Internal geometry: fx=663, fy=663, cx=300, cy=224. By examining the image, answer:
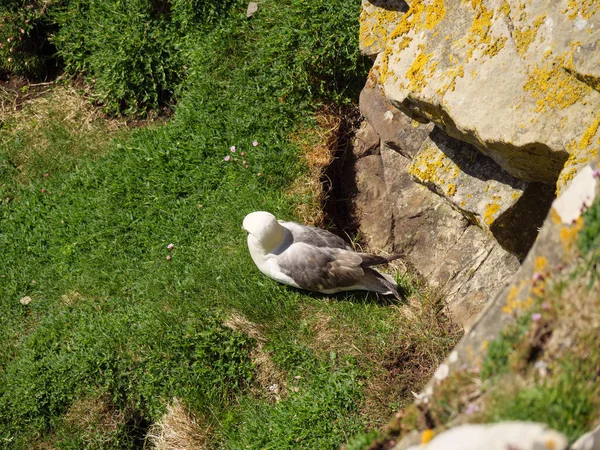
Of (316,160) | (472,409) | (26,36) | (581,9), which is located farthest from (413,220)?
(26,36)

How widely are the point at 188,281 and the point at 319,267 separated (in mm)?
1146

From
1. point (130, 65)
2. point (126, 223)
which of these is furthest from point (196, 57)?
point (126, 223)

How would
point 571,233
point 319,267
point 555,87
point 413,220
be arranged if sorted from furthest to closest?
point 413,220, point 319,267, point 555,87, point 571,233

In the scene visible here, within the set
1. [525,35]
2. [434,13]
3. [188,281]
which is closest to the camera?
[525,35]

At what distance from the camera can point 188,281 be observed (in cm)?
542

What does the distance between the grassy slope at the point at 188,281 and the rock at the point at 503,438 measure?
7.59 ft

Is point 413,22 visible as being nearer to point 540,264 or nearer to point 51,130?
point 540,264

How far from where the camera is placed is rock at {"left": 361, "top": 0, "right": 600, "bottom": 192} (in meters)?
3.52

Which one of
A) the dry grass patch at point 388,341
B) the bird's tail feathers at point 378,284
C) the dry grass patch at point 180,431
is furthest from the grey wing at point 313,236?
the dry grass patch at point 180,431

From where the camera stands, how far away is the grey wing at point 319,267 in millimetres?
4992

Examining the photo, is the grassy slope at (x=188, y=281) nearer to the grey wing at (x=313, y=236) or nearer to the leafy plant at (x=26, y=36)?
the grey wing at (x=313, y=236)

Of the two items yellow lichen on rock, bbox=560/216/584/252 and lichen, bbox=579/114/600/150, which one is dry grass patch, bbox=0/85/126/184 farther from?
yellow lichen on rock, bbox=560/216/584/252

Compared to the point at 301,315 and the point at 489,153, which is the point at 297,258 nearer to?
the point at 301,315

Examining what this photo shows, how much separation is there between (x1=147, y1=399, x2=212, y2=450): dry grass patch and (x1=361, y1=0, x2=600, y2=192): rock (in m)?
2.70
